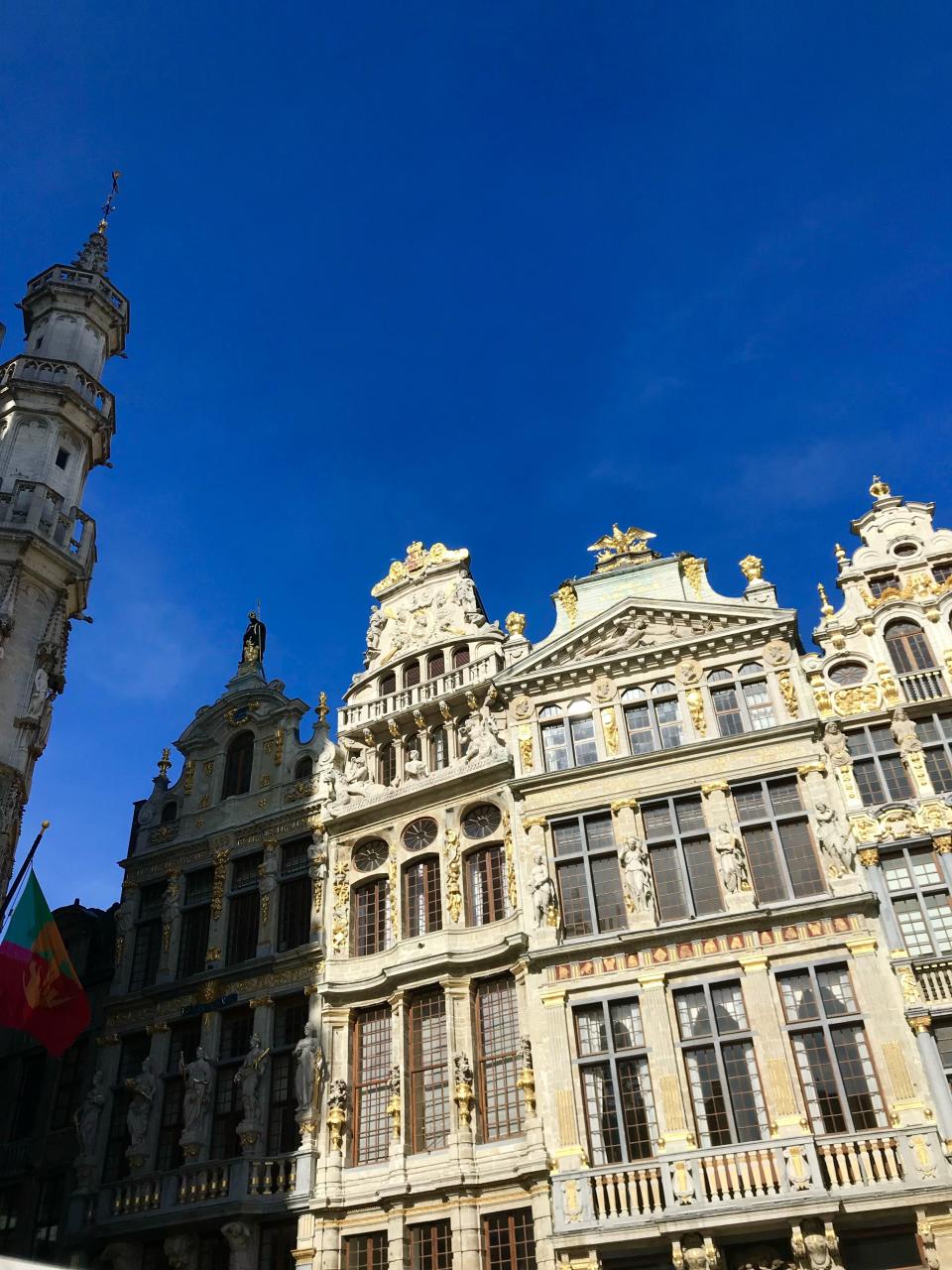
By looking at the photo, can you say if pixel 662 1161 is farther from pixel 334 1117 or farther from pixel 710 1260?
pixel 334 1117

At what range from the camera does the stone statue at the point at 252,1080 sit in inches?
1057

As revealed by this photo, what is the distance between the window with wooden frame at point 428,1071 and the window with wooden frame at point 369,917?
215 centimetres

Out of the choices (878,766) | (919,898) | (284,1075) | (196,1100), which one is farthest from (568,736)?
(196,1100)

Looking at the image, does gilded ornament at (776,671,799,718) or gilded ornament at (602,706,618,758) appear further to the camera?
gilded ornament at (602,706,618,758)

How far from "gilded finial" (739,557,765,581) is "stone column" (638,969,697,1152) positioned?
10.6 meters

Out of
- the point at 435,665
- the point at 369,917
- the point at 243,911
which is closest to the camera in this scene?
the point at 369,917

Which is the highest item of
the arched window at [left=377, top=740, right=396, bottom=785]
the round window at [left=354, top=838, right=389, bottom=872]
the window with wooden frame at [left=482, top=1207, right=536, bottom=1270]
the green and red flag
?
the arched window at [left=377, top=740, right=396, bottom=785]

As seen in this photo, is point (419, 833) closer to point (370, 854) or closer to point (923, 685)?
point (370, 854)

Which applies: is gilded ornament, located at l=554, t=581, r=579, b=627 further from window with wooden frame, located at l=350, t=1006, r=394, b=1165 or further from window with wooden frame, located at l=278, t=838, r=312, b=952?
window with wooden frame, located at l=350, t=1006, r=394, b=1165

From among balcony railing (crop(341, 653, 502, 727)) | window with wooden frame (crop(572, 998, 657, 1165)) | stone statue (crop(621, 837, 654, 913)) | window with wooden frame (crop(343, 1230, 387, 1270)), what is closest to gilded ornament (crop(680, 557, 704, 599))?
balcony railing (crop(341, 653, 502, 727))

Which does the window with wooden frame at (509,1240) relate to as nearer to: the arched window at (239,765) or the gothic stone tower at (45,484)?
the arched window at (239,765)

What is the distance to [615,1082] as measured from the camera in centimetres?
2322

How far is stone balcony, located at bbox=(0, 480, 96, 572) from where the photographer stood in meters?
35.6

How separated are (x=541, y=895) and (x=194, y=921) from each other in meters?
11.1
